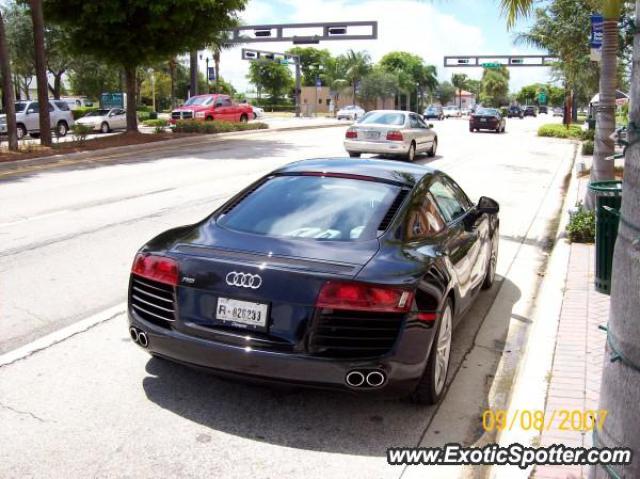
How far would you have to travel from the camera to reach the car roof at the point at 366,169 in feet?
17.0

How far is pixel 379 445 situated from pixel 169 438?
3.88ft

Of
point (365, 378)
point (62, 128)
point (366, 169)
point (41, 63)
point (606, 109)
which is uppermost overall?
point (41, 63)

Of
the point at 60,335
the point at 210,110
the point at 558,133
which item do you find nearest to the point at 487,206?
the point at 60,335

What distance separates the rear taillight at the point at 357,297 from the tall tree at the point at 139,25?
2103cm

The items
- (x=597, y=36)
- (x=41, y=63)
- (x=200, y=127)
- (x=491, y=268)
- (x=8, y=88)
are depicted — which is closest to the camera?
(x=491, y=268)

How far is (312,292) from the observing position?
3787mm

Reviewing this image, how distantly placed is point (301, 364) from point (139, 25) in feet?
75.6

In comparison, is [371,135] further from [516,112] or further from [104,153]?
[516,112]

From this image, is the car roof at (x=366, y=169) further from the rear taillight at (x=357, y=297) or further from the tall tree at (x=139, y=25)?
the tall tree at (x=139, y=25)

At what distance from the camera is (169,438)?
152 inches

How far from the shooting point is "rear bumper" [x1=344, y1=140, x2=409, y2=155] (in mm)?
19094

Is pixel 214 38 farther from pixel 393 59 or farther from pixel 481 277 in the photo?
pixel 393 59

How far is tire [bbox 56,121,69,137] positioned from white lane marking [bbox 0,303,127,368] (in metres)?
27.5

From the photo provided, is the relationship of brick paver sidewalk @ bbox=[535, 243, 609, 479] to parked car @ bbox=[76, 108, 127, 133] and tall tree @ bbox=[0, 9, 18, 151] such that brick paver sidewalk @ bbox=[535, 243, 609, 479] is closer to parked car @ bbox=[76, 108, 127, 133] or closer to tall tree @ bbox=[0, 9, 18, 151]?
tall tree @ bbox=[0, 9, 18, 151]
